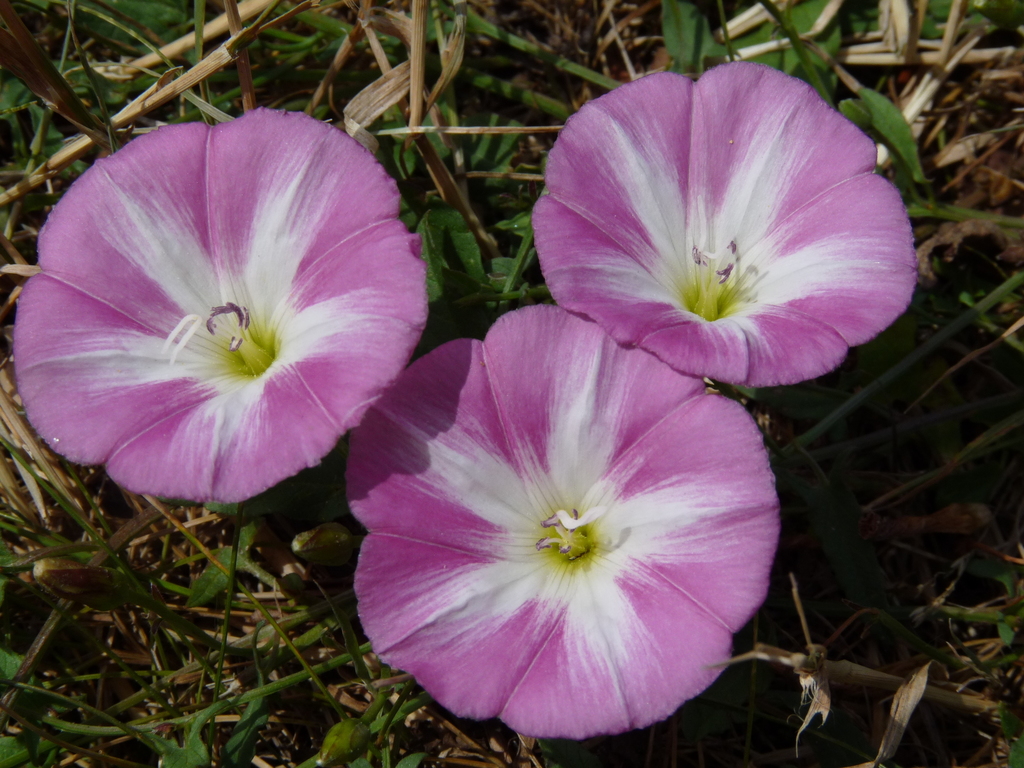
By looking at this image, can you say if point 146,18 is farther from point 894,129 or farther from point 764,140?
point 894,129

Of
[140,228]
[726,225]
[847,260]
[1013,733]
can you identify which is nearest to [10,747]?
[140,228]

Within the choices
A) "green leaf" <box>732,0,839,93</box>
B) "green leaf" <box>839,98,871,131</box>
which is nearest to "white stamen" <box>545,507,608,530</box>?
"green leaf" <box>839,98,871,131</box>

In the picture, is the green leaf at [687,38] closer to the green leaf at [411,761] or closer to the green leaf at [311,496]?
the green leaf at [311,496]

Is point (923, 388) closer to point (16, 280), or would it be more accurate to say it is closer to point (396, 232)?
point (396, 232)

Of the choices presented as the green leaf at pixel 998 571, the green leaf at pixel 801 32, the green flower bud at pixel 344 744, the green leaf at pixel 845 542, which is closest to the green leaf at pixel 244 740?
the green flower bud at pixel 344 744

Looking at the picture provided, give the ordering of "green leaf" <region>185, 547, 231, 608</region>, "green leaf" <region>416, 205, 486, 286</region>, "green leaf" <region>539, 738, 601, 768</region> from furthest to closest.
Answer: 1. "green leaf" <region>416, 205, 486, 286</region>
2. "green leaf" <region>185, 547, 231, 608</region>
3. "green leaf" <region>539, 738, 601, 768</region>

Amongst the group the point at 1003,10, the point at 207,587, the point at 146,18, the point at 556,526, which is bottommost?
the point at 207,587

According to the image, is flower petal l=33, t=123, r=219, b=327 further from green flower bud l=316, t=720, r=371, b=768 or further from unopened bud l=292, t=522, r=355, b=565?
green flower bud l=316, t=720, r=371, b=768

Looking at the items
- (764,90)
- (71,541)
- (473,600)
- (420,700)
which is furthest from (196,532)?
(764,90)
